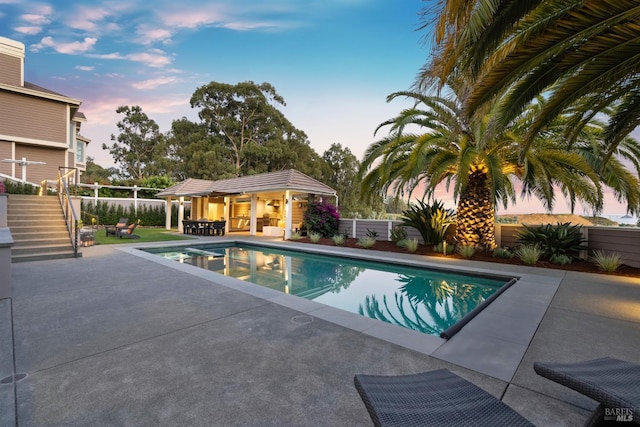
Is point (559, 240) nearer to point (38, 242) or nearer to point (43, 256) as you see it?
point (43, 256)

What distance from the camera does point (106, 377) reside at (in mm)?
2611

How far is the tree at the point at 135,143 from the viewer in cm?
3578

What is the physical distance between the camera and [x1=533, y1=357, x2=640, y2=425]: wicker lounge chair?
1358 mm

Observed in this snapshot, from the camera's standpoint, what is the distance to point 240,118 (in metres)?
34.2

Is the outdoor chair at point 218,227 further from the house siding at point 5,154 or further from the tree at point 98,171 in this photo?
the tree at point 98,171

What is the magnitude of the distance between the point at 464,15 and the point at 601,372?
12.8 ft

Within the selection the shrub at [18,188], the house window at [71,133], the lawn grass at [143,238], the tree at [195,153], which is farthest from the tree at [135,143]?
the lawn grass at [143,238]

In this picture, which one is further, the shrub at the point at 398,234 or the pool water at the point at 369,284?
the shrub at the point at 398,234

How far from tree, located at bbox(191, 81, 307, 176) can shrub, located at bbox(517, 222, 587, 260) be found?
26.2 metres

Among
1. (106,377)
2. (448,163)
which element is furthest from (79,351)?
(448,163)

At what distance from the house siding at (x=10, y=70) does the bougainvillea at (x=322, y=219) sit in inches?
731

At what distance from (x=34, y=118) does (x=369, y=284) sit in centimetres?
2186

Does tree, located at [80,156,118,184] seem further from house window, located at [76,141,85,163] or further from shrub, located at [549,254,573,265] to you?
shrub, located at [549,254,573,265]

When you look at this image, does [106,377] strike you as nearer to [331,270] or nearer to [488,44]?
[488,44]
